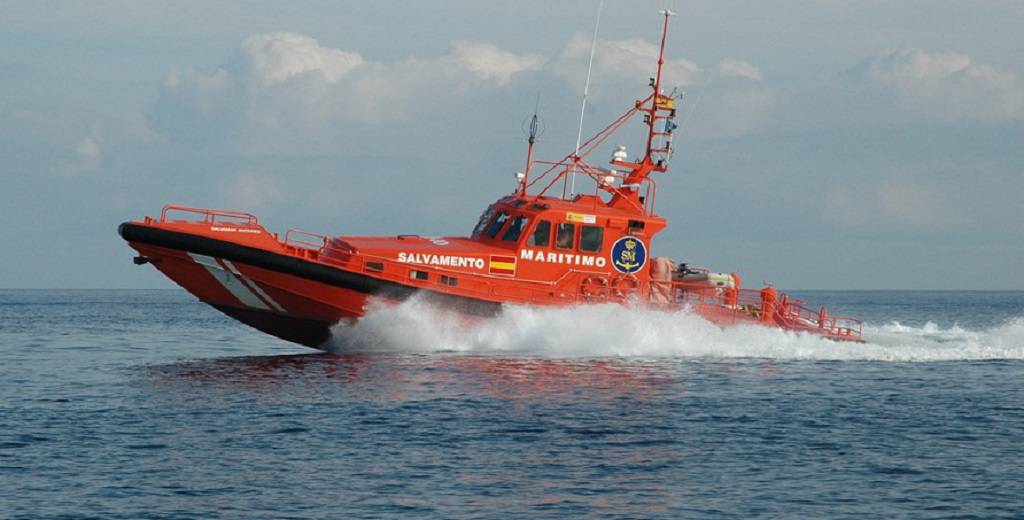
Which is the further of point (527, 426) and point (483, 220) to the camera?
point (483, 220)

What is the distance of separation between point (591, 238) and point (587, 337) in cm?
195

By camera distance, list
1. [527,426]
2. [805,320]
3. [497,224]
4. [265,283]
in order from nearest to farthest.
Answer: [527,426]
[265,283]
[497,224]
[805,320]

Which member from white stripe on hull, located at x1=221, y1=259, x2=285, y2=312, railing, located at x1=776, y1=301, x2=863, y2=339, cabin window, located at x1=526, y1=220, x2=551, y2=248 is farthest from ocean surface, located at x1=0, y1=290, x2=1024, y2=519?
cabin window, located at x1=526, y1=220, x2=551, y2=248

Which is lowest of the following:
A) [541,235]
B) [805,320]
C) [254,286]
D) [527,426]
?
[527,426]

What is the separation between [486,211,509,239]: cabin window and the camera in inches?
962

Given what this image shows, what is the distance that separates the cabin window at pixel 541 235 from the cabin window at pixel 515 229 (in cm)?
27

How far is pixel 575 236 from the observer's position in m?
24.1

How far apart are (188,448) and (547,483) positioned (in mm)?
4615

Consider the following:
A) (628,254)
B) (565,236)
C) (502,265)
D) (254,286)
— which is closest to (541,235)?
(565,236)

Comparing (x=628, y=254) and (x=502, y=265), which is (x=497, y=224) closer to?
(x=502, y=265)

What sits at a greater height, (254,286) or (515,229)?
(515,229)

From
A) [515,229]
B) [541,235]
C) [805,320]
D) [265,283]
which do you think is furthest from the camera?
[805,320]

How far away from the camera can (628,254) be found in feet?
80.0

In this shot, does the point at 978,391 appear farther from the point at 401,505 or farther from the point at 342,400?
the point at 401,505
